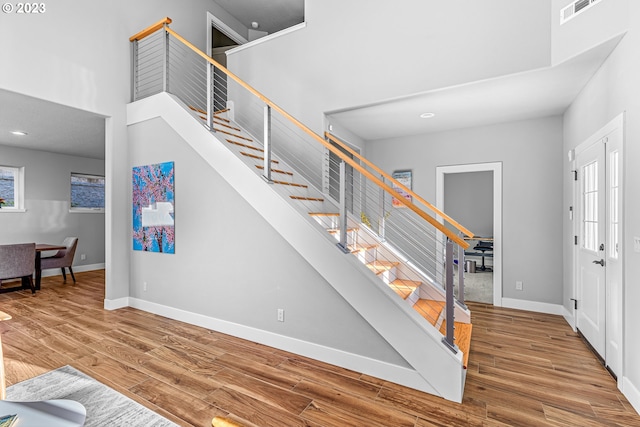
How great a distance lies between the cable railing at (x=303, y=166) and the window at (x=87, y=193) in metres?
3.88

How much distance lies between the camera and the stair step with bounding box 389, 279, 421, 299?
3.12 m

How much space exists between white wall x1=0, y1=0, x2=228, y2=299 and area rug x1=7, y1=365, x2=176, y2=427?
1.86m

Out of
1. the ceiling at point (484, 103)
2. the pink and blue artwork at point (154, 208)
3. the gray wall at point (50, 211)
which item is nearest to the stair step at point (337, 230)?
the ceiling at point (484, 103)

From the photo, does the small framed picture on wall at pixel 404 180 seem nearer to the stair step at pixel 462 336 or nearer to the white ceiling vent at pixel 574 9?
the stair step at pixel 462 336

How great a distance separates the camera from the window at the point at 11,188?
6031mm

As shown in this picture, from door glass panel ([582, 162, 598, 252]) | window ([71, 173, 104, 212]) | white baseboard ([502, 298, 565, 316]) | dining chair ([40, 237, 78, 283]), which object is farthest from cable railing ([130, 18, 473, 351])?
window ([71, 173, 104, 212])

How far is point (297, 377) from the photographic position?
2428 mm

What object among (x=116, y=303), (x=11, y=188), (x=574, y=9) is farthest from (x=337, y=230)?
(x=11, y=188)

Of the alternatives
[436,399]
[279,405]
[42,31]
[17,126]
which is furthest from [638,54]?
[17,126]

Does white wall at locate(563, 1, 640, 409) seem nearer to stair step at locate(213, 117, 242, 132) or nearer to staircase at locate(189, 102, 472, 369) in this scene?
staircase at locate(189, 102, 472, 369)

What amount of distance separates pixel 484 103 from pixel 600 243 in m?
1.89

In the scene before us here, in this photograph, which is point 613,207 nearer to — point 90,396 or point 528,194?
point 528,194

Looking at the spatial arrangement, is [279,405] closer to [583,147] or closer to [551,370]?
[551,370]

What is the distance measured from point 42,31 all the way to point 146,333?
3.47 meters
